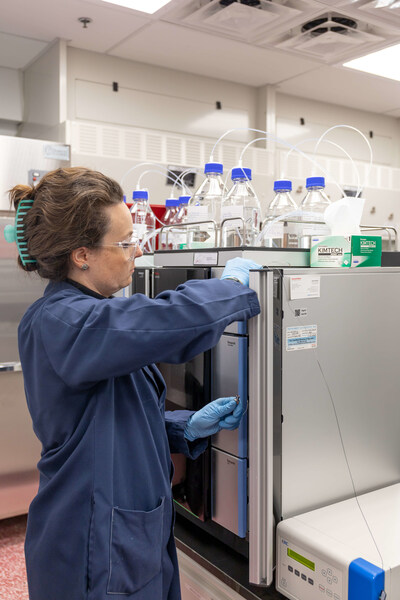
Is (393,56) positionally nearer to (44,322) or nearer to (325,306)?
(325,306)

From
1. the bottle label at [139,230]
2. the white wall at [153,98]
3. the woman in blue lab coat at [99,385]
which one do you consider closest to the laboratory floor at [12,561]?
the woman in blue lab coat at [99,385]

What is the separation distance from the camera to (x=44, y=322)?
3.81 feet

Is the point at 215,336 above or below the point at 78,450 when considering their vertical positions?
above

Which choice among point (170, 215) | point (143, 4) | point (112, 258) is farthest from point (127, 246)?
point (143, 4)

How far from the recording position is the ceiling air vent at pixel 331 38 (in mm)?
3150

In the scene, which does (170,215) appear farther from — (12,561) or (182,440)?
(12,561)

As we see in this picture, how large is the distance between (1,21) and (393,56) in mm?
2545

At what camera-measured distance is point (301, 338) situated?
1.30 meters

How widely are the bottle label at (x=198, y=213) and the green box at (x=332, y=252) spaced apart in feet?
1.33

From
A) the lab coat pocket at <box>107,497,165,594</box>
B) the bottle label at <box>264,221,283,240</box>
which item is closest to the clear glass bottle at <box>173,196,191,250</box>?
the bottle label at <box>264,221,283,240</box>

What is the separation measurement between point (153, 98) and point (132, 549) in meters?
3.58

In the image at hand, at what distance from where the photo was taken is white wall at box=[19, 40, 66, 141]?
358cm

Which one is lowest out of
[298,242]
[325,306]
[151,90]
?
[325,306]

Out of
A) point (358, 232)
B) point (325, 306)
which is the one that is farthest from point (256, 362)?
point (358, 232)
